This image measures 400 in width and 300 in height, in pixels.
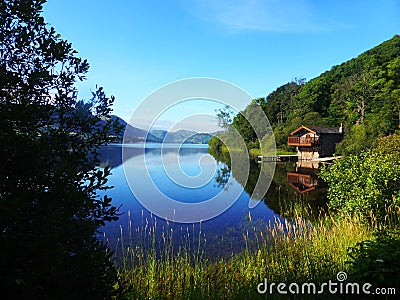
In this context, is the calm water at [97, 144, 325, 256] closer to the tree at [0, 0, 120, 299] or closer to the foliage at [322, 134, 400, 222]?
the foliage at [322, 134, 400, 222]

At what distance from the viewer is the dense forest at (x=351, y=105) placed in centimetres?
2822

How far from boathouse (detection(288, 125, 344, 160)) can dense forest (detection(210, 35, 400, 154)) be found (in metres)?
2.04

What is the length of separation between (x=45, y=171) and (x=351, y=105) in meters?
50.8

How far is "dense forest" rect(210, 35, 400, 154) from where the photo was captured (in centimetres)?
2822

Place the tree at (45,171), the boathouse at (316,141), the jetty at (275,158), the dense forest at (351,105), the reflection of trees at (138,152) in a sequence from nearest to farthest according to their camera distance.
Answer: the tree at (45,171), the reflection of trees at (138,152), the dense forest at (351,105), the jetty at (275,158), the boathouse at (316,141)

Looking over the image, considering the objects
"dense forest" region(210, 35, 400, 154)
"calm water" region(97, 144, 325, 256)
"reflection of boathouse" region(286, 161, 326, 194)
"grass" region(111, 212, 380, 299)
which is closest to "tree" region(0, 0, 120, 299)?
"grass" region(111, 212, 380, 299)

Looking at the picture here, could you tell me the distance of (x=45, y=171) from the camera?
1.55m

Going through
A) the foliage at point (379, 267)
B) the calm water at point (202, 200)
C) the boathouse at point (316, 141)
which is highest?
the boathouse at point (316, 141)

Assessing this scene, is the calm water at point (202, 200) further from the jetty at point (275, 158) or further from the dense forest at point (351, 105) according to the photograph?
the jetty at point (275, 158)

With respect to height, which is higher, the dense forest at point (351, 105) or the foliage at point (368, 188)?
the dense forest at point (351, 105)

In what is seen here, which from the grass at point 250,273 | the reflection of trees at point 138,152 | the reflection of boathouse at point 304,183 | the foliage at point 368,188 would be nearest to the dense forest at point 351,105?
the reflection of boathouse at point 304,183

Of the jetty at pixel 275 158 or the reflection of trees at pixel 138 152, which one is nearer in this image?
the reflection of trees at pixel 138 152

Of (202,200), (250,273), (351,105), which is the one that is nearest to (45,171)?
(250,273)

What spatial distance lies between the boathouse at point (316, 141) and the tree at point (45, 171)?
35.6 meters
